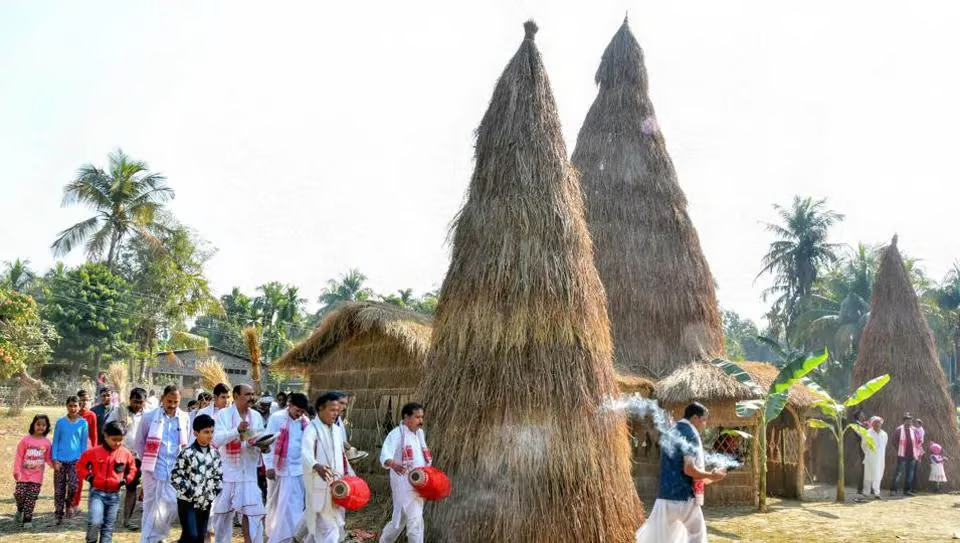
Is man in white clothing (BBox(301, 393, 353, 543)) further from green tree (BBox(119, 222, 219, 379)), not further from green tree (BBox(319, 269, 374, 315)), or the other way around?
green tree (BBox(319, 269, 374, 315))

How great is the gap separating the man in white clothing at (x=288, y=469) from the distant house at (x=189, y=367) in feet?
117

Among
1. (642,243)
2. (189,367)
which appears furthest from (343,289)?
(642,243)

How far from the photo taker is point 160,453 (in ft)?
26.4

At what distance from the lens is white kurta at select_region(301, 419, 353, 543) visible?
7109 millimetres

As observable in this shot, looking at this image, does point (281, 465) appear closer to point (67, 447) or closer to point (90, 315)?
point (67, 447)

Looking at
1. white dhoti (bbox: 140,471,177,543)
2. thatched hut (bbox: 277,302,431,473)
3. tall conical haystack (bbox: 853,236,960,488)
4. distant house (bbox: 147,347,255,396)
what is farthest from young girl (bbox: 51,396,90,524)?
distant house (bbox: 147,347,255,396)

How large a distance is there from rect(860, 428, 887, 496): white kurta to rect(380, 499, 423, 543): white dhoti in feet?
42.4

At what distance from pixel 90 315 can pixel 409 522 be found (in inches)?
1276

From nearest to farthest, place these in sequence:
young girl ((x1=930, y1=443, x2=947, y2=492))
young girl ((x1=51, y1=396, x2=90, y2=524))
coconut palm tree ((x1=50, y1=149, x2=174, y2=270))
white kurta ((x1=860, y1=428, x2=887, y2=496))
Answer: young girl ((x1=51, y1=396, x2=90, y2=524))
white kurta ((x1=860, y1=428, x2=887, y2=496))
young girl ((x1=930, y1=443, x2=947, y2=492))
coconut palm tree ((x1=50, y1=149, x2=174, y2=270))

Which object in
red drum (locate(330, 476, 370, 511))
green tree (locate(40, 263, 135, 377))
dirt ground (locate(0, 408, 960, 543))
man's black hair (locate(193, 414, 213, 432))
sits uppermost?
green tree (locate(40, 263, 135, 377))

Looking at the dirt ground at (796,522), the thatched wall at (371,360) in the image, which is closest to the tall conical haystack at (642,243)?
the dirt ground at (796,522)

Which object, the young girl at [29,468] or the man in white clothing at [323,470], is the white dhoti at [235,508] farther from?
the young girl at [29,468]

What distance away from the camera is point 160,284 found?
3644 cm

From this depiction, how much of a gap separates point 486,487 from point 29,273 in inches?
1786
